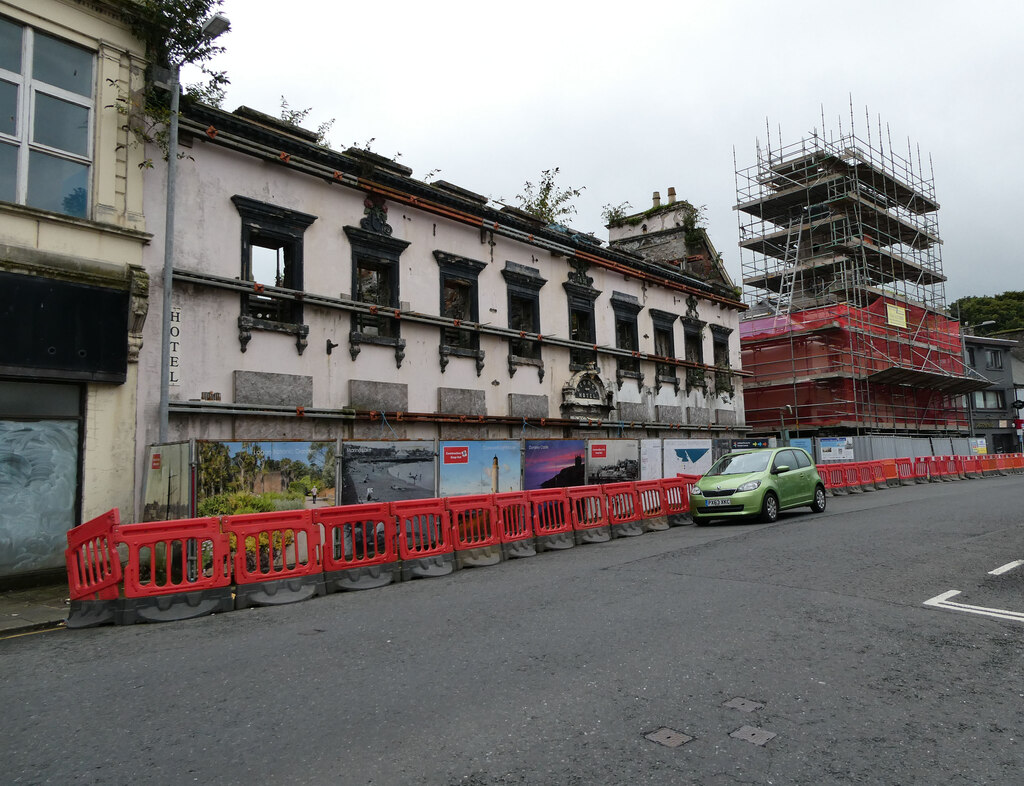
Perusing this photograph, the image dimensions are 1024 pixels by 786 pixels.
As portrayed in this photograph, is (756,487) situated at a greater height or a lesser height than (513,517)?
greater

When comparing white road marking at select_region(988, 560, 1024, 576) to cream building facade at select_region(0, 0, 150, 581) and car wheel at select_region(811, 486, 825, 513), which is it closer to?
car wheel at select_region(811, 486, 825, 513)

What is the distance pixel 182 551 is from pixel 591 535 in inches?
287

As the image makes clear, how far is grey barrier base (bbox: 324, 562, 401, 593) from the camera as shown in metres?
8.59

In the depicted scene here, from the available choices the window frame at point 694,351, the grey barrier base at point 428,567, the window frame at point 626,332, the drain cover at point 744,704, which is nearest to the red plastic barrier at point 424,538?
the grey barrier base at point 428,567

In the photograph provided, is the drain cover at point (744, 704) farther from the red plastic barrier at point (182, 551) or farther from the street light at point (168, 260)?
the street light at point (168, 260)

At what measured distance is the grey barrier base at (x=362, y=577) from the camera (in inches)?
338

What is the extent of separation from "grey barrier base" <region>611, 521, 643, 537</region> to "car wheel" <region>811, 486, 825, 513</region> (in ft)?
15.9

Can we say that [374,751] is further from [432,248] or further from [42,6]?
[432,248]

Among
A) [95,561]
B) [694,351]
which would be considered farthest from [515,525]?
[694,351]

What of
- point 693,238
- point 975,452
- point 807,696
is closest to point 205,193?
point 807,696

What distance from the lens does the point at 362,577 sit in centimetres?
891

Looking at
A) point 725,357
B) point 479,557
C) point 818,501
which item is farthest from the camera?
point 725,357

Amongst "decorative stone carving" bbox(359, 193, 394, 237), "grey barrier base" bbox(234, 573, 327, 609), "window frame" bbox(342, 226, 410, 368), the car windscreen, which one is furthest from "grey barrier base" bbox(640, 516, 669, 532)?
"decorative stone carving" bbox(359, 193, 394, 237)

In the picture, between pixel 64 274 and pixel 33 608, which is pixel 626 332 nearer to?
pixel 64 274
